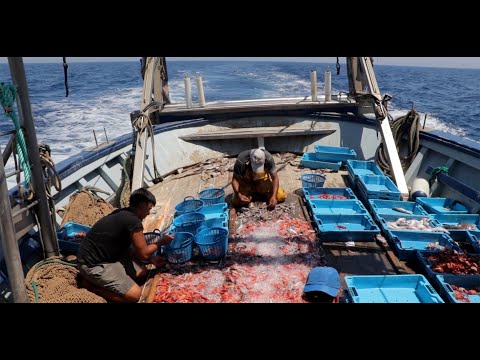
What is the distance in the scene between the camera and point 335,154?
327 inches

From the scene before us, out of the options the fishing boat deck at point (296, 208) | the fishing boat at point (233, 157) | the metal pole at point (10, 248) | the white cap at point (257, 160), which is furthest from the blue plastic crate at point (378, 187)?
the metal pole at point (10, 248)

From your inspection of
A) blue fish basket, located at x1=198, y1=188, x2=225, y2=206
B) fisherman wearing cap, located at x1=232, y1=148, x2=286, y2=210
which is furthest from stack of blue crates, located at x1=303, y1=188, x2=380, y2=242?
blue fish basket, located at x1=198, y1=188, x2=225, y2=206

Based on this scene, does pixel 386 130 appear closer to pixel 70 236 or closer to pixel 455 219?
pixel 455 219

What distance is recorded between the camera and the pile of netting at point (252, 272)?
3994mm

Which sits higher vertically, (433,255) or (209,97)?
(209,97)

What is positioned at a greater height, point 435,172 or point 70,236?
point 435,172

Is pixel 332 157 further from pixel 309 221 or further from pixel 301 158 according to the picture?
pixel 309 221

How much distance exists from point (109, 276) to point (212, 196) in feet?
9.49

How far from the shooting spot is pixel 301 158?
28.0 feet

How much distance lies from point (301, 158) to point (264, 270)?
182 inches

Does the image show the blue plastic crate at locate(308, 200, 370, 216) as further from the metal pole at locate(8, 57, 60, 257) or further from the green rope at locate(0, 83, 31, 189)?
the green rope at locate(0, 83, 31, 189)

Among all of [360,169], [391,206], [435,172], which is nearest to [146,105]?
[360,169]

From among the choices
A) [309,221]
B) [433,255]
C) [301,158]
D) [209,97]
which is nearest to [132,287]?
[309,221]

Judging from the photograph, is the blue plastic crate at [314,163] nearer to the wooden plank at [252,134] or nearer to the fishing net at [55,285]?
the wooden plank at [252,134]
